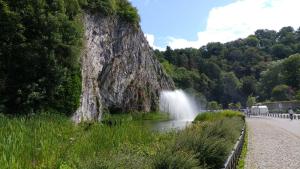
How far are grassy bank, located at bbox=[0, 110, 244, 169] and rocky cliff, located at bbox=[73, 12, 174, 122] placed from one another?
16.9m

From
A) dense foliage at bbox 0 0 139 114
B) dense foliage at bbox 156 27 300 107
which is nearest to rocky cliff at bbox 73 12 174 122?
dense foliage at bbox 0 0 139 114

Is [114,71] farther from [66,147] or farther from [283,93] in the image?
[283,93]

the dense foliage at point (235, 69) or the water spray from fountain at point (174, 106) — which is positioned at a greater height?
the dense foliage at point (235, 69)

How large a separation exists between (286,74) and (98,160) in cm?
11275

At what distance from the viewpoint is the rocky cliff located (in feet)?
110

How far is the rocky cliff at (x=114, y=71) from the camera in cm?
3366

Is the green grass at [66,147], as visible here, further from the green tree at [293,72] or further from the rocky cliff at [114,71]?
the green tree at [293,72]

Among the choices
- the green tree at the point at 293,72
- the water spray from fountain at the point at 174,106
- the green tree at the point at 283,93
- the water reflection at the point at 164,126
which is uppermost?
the green tree at the point at 293,72

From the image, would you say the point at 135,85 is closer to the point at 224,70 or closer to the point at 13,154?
the point at 13,154

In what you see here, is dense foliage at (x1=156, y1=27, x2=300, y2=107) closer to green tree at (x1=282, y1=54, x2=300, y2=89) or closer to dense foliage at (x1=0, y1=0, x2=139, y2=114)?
green tree at (x1=282, y1=54, x2=300, y2=89)

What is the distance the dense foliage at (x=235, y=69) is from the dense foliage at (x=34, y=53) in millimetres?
85450

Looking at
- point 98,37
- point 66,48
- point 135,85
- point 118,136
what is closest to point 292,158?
point 118,136

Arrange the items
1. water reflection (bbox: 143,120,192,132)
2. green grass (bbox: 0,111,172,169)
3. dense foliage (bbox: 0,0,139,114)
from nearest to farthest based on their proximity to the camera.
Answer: green grass (bbox: 0,111,172,169) → water reflection (bbox: 143,120,192,132) → dense foliage (bbox: 0,0,139,114)

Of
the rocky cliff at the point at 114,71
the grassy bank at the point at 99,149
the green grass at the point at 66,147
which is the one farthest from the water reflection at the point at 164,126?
the rocky cliff at the point at 114,71
